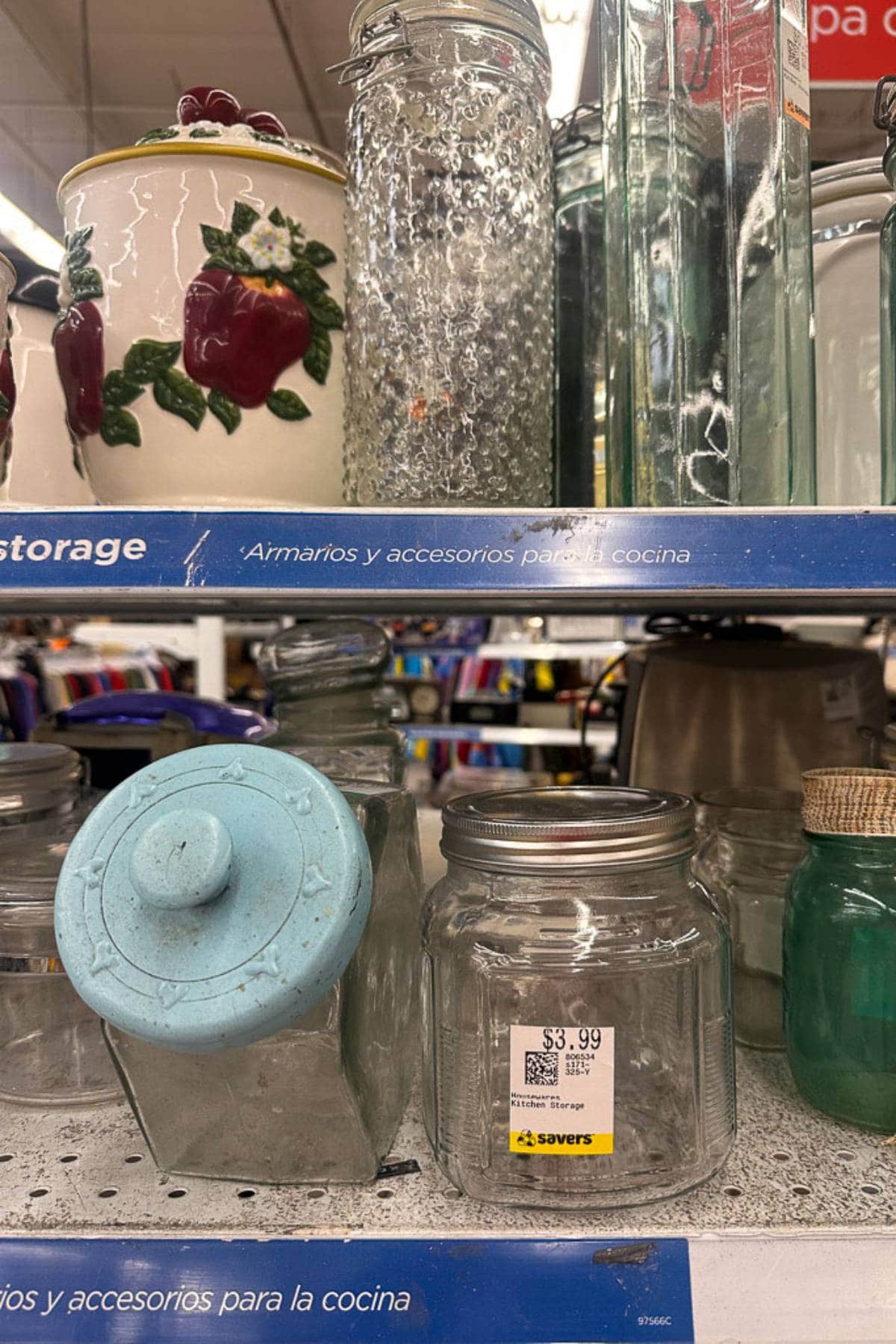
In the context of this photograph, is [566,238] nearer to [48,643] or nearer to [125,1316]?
[125,1316]

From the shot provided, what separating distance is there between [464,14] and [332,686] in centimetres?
61

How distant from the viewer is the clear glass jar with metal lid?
574 millimetres

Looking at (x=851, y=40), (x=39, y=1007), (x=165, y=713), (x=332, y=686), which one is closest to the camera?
(x=39, y=1007)

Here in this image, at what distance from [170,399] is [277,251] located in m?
0.13

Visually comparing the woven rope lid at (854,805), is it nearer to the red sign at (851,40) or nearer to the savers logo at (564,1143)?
the savers logo at (564,1143)

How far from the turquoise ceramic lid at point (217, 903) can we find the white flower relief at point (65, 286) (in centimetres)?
36

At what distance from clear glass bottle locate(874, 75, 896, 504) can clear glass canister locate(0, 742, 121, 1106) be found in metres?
0.68

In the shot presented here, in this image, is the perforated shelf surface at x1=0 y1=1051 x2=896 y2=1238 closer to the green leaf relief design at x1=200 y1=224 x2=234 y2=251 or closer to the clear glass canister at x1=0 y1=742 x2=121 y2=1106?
the clear glass canister at x1=0 y1=742 x2=121 y2=1106

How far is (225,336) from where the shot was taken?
0.65 m

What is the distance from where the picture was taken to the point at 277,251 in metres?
0.66

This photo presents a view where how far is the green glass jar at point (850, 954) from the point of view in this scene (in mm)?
646

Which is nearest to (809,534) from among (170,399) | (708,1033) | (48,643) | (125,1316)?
(708,1033)

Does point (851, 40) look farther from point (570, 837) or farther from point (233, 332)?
point (570, 837)

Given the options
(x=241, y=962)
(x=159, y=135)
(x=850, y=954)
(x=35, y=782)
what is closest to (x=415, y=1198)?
(x=241, y=962)
